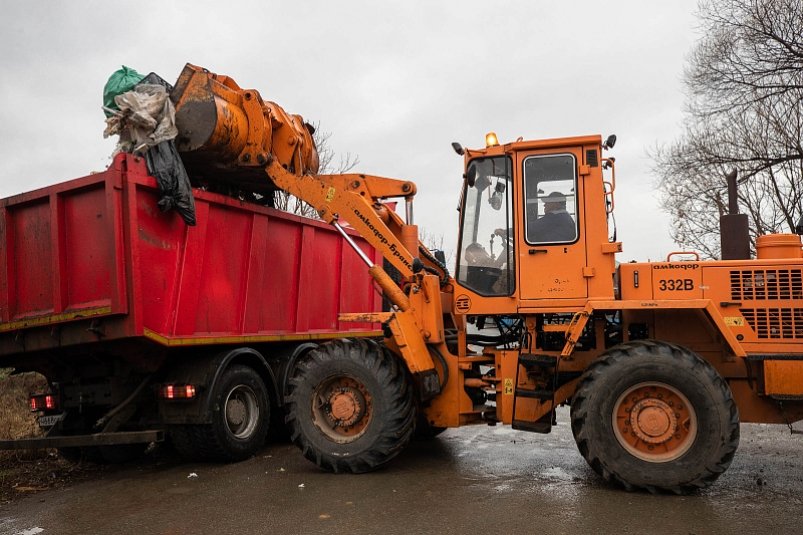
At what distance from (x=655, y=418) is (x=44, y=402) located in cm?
576

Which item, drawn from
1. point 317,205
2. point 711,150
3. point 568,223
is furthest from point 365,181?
→ point 711,150

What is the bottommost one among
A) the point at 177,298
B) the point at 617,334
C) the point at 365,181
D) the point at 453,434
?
the point at 453,434

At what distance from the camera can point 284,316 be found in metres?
8.08

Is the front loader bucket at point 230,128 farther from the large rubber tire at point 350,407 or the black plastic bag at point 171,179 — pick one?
the large rubber tire at point 350,407

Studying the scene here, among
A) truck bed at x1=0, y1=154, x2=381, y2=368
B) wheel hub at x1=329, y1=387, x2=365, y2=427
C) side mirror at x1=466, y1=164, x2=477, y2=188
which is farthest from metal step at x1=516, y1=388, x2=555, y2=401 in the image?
truck bed at x1=0, y1=154, x2=381, y2=368

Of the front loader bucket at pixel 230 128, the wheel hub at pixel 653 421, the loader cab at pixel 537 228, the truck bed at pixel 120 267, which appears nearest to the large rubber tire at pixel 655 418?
the wheel hub at pixel 653 421

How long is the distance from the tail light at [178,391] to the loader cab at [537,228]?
2709mm

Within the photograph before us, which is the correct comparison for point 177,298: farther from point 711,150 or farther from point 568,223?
point 711,150

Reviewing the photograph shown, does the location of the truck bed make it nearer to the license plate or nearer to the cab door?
the license plate

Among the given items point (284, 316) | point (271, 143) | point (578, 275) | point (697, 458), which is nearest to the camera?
point (697, 458)

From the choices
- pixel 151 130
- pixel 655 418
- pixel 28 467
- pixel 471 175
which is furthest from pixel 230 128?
pixel 655 418

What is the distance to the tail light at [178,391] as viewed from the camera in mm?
6473

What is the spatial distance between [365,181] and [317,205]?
0.59m

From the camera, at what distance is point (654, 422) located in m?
5.36
